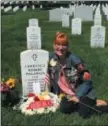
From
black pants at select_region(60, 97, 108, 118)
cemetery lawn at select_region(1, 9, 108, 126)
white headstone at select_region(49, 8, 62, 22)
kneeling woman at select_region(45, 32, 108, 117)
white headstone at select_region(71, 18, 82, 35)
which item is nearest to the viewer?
cemetery lawn at select_region(1, 9, 108, 126)

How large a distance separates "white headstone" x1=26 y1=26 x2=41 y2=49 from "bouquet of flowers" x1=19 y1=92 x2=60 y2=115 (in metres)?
6.34

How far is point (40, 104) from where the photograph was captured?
21.3 ft

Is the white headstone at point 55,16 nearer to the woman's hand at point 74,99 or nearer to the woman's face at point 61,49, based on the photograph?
the woman's face at point 61,49

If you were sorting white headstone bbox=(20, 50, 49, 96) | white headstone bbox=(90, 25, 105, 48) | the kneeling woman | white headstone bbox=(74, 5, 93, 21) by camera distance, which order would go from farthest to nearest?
white headstone bbox=(74, 5, 93, 21) → white headstone bbox=(90, 25, 105, 48) → white headstone bbox=(20, 50, 49, 96) → the kneeling woman

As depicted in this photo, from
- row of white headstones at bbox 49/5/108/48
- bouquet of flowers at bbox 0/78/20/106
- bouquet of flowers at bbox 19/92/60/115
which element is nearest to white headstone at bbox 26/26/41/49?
row of white headstones at bbox 49/5/108/48

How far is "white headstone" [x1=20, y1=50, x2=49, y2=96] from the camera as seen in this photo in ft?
23.6

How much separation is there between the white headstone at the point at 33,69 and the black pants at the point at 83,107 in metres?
0.75

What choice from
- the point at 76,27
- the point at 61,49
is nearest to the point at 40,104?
the point at 61,49

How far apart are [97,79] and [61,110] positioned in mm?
2404

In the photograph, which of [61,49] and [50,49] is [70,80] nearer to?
[61,49]

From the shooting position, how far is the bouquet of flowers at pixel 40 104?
647cm

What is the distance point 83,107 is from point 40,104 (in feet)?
2.04

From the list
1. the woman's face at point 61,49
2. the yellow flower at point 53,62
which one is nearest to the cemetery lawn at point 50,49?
the yellow flower at point 53,62

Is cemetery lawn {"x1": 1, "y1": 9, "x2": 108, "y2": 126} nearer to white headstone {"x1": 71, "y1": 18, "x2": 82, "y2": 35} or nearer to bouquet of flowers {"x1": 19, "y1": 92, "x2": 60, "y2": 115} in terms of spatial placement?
bouquet of flowers {"x1": 19, "y1": 92, "x2": 60, "y2": 115}
